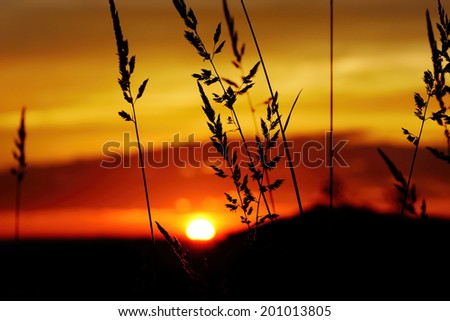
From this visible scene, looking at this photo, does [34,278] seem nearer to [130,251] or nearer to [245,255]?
[130,251]

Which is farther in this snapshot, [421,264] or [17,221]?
[17,221]

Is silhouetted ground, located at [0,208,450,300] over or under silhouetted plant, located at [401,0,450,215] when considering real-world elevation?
under

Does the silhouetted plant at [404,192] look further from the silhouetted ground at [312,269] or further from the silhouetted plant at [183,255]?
the silhouetted plant at [183,255]

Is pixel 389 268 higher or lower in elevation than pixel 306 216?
lower

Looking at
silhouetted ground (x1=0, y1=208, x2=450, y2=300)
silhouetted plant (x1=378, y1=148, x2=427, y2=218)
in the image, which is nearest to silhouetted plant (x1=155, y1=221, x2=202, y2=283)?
silhouetted ground (x1=0, y1=208, x2=450, y2=300)

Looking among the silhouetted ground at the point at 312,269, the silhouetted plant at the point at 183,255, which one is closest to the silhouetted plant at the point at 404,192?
the silhouetted ground at the point at 312,269

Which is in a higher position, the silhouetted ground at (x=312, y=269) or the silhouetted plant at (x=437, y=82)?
the silhouetted plant at (x=437, y=82)

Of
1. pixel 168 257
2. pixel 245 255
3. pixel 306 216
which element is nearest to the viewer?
→ pixel 245 255

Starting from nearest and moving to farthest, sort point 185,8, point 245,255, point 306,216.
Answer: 1. point 245,255
2. point 306,216
3. point 185,8

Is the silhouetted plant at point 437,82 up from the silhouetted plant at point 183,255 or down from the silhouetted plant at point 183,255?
up

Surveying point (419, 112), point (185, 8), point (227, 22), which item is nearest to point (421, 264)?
point (419, 112)

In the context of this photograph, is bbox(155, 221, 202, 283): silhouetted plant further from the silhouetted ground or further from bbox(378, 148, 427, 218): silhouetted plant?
bbox(378, 148, 427, 218): silhouetted plant
